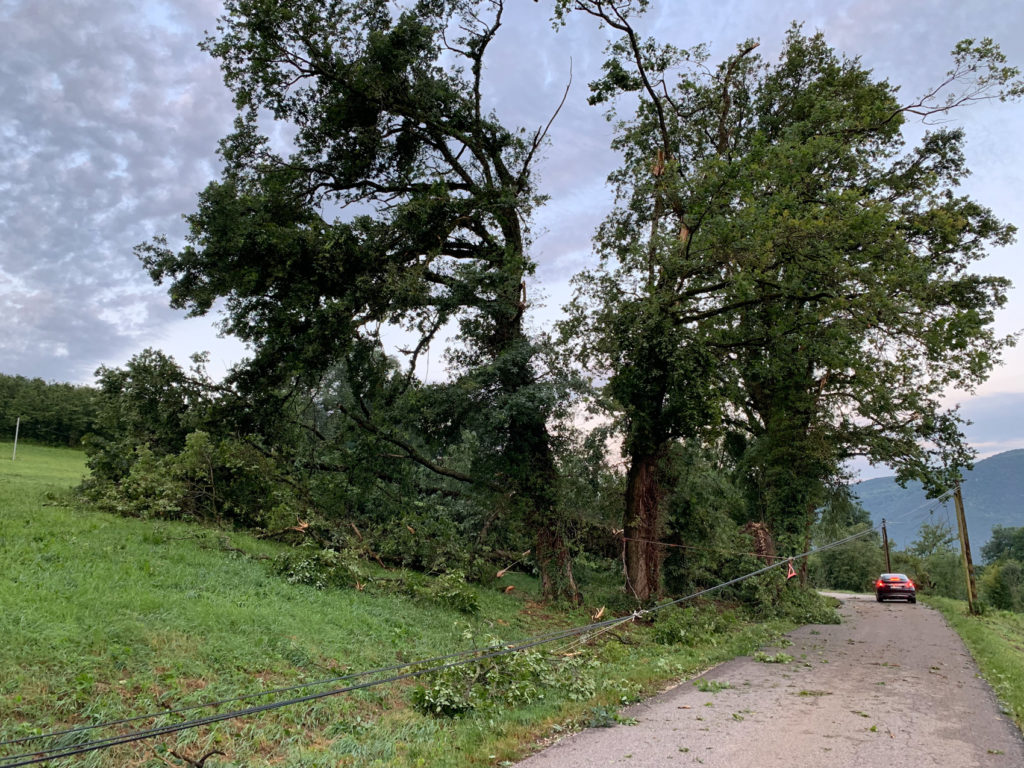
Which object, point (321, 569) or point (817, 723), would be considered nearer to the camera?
point (817, 723)

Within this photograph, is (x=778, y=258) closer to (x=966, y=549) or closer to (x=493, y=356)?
(x=493, y=356)

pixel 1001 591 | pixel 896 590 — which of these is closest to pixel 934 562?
pixel 1001 591

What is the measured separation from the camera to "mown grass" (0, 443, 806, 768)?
485cm

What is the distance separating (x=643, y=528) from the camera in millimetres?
14672

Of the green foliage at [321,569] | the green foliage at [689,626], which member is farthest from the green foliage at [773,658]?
the green foliage at [321,569]

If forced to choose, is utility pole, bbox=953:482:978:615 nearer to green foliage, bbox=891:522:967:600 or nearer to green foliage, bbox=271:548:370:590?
green foliage, bbox=891:522:967:600

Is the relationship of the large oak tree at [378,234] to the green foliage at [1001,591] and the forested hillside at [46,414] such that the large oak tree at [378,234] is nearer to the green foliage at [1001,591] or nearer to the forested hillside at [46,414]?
the forested hillside at [46,414]

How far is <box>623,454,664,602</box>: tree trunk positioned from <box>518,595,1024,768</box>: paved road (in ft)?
14.9

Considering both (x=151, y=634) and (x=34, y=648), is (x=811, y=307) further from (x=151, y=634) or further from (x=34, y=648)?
(x=34, y=648)

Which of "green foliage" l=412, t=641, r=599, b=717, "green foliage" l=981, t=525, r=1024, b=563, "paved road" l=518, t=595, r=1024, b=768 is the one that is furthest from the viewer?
"green foliage" l=981, t=525, r=1024, b=563

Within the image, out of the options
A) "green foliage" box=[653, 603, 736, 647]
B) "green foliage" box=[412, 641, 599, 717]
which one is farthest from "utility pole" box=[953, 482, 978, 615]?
"green foliage" box=[412, 641, 599, 717]

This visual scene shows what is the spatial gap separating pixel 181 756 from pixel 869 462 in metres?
21.7

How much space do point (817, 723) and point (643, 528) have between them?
8324mm

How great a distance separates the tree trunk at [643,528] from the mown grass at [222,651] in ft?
11.6
